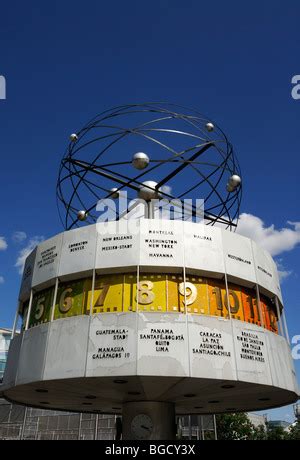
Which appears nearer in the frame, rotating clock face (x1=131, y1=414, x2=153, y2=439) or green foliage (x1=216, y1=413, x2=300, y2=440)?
rotating clock face (x1=131, y1=414, x2=153, y2=439)

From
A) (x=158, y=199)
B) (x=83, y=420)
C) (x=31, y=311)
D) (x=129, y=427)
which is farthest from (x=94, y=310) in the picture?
(x=83, y=420)

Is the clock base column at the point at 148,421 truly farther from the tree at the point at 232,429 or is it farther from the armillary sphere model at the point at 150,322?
the tree at the point at 232,429

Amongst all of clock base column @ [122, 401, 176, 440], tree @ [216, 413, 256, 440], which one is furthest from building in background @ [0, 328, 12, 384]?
clock base column @ [122, 401, 176, 440]

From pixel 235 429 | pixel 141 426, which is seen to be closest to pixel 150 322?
pixel 141 426

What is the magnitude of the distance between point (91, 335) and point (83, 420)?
3640cm

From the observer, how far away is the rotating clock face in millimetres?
18753

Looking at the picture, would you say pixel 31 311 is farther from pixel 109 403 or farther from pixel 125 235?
pixel 109 403

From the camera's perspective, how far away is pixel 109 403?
2219cm

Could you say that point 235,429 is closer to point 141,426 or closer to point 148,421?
point 148,421

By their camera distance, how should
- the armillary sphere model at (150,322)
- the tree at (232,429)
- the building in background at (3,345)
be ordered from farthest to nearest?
the building in background at (3,345) → the tree at (232,429) → the armillary sphere model at (150,322)

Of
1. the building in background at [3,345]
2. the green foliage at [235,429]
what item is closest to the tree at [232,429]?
the green foliage at [235,429]

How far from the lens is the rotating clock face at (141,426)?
1875 centimetres

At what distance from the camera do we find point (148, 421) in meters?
19.5

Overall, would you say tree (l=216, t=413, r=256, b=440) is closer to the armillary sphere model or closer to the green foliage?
the green foliage
